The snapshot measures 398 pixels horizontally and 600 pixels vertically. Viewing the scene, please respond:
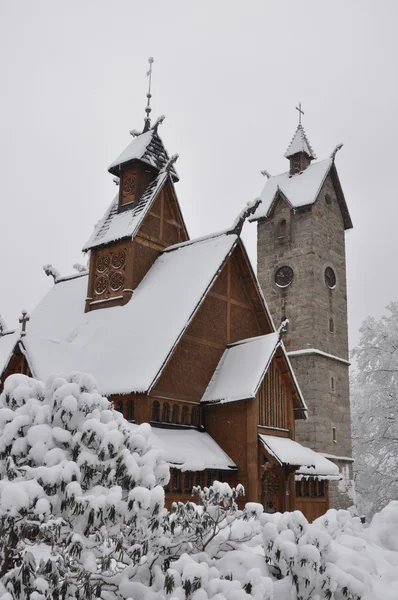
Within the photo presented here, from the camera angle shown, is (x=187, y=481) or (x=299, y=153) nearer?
(x=187, y=481)

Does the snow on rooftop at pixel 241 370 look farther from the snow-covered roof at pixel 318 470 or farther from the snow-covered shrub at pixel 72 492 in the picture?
the snow-covered shrub at pixel 72 492

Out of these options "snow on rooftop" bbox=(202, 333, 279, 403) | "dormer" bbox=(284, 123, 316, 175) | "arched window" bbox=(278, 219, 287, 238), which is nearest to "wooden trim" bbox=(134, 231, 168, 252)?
"snow on rooftop" bbox=(202, 333, 279, 403)

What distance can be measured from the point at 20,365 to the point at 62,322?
4.64 meters

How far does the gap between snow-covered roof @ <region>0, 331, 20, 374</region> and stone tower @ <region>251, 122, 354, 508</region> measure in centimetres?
1454

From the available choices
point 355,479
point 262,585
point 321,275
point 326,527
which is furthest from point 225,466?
point 355,479

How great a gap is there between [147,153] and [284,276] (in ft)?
38.8

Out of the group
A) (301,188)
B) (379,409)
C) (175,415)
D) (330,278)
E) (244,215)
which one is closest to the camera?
(175,415)

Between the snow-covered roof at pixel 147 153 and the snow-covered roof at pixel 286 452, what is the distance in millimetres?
11597

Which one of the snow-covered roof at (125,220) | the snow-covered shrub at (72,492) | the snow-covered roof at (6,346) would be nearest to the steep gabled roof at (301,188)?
the snow-covered roof at (125,220)

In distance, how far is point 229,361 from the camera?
1888 centimetres

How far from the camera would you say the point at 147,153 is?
24.0 metres

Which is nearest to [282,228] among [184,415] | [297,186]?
[297,186]

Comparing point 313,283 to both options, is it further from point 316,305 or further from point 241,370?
point 241,370

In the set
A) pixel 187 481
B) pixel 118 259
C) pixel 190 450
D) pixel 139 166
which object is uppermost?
pixel 139 166
